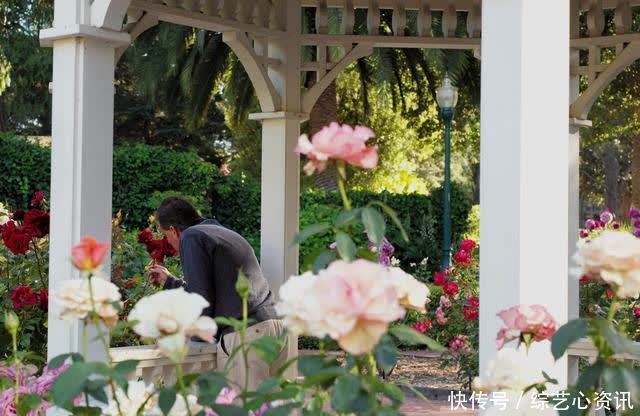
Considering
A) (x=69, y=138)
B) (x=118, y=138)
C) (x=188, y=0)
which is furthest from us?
(x=118, y=138)

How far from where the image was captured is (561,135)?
2.87 m

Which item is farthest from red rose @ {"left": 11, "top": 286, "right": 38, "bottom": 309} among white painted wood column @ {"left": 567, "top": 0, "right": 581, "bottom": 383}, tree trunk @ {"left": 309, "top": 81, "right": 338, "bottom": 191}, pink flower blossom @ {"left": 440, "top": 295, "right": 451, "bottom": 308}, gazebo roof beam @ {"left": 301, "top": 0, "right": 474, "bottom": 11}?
tree trunk @ {"left": 309, "top": 81, "right": 338, "bottom": 191}

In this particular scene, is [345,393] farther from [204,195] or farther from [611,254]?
[204,195]

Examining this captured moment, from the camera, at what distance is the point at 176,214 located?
16.4 ft

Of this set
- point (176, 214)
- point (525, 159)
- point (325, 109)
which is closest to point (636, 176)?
point (325, 109)

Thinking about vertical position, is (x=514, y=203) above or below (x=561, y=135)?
below

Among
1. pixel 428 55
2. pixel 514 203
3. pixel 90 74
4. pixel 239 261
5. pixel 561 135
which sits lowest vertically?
pixel 239 261

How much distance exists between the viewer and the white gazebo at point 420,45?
9.34ft

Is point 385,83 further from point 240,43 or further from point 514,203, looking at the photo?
point 514,203

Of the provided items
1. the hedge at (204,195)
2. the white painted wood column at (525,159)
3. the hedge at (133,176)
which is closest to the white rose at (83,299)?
the white painted wood column at (525,159)

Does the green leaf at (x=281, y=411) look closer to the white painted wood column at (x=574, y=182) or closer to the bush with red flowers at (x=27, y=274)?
the bush with red flowers at (x=27, y=274)

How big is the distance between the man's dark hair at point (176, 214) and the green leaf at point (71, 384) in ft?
10.8

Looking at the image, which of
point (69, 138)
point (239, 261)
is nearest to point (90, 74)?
point (69, 138)

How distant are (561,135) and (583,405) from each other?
118 cm
